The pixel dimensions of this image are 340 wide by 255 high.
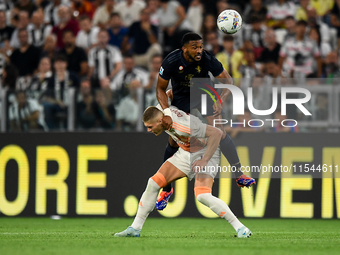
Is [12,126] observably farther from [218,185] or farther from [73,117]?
[218,185]

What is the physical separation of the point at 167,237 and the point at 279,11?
8.94 meters

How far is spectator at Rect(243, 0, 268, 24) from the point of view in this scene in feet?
49.4

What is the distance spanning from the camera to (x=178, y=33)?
15109mm

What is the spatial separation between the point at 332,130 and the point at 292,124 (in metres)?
0.82

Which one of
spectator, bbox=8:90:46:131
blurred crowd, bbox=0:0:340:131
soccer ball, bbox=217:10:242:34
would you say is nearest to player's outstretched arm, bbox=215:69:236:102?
soccer ball, bbox=217:10:242:34

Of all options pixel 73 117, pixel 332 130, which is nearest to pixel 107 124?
pixel 73 117

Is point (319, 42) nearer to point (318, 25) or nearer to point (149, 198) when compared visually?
point (318, 25)

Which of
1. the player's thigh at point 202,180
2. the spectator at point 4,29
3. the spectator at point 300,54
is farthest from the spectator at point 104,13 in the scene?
the player's thigh at point 202,180

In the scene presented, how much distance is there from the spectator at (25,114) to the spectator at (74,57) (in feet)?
7.50

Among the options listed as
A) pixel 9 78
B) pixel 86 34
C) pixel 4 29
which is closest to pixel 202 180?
pixel 9 78

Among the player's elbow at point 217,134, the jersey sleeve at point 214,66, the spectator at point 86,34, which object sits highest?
the spectator at point 86,34

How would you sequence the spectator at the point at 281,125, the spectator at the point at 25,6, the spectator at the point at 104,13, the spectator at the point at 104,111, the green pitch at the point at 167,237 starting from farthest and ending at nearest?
the spectator at the point at 25,6 → the spectator at the point at 104,13 → the spectator at the point at 104,111 → the spectator at the point at 281,125 → the green pitch at the point at 167,237

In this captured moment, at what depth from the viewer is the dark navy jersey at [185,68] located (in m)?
8.59

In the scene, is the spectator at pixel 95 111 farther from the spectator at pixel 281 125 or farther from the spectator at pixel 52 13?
the spectator at pixel 52 13
